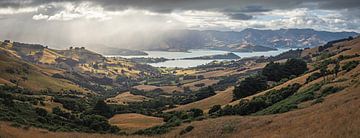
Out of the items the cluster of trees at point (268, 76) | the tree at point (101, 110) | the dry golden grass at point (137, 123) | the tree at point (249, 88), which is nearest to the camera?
the dry golden grass at point (137, 123)

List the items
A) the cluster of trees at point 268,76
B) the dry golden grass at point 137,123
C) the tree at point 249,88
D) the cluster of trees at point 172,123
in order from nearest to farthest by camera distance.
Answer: the cluster of trees at point 172,123, the dry golden grass at point 137,123, the tree at point 249,88, the cluster of trees at point 268,76

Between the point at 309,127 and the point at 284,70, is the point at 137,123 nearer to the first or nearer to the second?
the point at 309,127

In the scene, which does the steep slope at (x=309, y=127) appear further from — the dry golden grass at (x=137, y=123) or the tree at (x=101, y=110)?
the tree at (x=101, y=110)

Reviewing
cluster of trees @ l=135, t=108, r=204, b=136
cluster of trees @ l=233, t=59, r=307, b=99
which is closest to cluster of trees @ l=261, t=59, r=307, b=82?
cluster of trees @ l=233, t=59, r=307, b=99

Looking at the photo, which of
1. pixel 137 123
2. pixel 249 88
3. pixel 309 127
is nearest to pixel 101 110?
pixel 137 123

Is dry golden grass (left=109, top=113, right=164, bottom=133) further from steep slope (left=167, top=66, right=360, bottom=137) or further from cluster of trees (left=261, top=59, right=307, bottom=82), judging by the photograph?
cluster of trees (left=261, top=59, right=307, bottom=82)

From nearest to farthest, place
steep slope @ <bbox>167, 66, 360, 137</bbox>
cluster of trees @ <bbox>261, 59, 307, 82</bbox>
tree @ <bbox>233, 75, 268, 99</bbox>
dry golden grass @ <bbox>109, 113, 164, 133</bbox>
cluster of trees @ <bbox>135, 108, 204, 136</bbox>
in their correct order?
steep slope @ <bbox>167, 66, 360, 137</bbox> < cluster of trees @ <bbox>135, 108, 204, 136</bbox> < dry golden grass @ <bbox>109, 113, 164, 133</bbox> < tree @ <bbox>233, 75, 268, 99</bbox> < cluster of trees @ <bbox>261, 59, 307, 82</bbox>

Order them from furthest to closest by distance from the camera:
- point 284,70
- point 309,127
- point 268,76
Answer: point 268,76, point 284,70, point 309,127

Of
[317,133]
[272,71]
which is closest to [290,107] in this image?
[317,133]

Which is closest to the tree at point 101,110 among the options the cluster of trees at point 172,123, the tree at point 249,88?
the cluster of trees at point 172,123

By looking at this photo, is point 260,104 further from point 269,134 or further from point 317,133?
point 317,133

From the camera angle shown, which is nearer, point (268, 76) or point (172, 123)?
point (172, 123)
